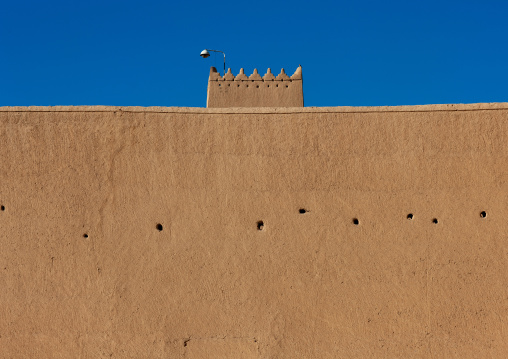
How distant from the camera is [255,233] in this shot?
495cm

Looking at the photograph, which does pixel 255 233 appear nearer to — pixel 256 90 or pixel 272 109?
pixel 272 109

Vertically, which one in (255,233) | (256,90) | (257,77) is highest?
(257,77)

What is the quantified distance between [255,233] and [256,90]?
5.59 metres

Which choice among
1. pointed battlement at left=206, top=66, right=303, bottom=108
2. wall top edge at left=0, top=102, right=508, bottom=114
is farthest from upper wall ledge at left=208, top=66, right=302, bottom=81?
wall top edge at left=0, top=102, right=508, bottom=114

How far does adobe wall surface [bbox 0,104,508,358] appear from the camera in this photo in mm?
4797

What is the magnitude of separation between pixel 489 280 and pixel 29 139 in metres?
4.54

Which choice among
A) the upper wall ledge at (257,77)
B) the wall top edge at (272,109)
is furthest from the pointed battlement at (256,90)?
the wall top edge at (272,109)

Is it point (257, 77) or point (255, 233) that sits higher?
point (257, 77)

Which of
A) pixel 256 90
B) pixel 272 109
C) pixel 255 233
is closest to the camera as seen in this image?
pixel 255 233

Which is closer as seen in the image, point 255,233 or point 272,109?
point 255,233

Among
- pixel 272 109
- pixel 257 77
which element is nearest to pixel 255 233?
pixel 272 109

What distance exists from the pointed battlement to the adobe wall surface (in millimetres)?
5055

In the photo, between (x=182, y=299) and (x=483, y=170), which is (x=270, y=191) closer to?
(x=182, y=299)

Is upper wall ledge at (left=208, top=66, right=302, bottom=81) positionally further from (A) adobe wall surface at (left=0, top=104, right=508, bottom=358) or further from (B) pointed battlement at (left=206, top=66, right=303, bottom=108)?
(A) adobe wall surface at (left=0, top=104, right=508, bottom=358)
